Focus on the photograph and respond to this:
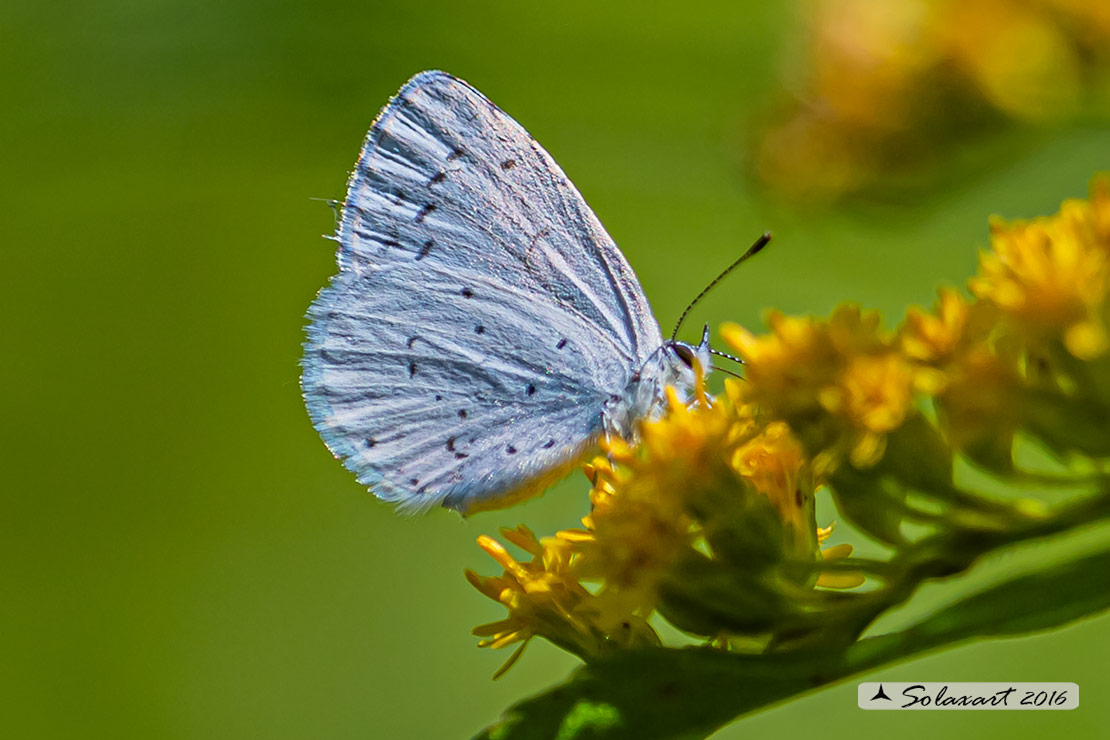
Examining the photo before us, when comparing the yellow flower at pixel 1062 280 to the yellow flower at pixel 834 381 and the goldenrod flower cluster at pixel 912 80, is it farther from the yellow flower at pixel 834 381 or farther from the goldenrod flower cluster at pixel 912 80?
the goldenrod flower cluster at pixel 912 80

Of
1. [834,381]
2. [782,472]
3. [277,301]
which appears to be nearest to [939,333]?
[834,381]

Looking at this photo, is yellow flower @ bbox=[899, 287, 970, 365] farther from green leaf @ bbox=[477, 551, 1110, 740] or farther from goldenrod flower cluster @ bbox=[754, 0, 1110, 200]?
goldenrod flower cluster @ bbox=[754, 0, 1110, 200]

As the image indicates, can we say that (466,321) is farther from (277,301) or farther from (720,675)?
(277,301)

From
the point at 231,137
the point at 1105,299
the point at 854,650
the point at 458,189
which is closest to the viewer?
the point at 854,650

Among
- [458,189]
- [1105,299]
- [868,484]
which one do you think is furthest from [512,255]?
[1105,299]

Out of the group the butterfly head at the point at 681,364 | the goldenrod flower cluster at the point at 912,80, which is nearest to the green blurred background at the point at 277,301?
the goldenrod flower cluster at the point at 912,80

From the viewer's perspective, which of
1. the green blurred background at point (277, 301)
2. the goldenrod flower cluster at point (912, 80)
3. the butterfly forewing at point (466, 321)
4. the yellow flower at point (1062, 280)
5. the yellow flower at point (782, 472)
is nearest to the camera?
the yellow flower at point (1062, 280)

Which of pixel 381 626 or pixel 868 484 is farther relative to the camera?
pixel 381 626

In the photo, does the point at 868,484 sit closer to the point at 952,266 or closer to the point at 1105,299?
the point at 1105,299
